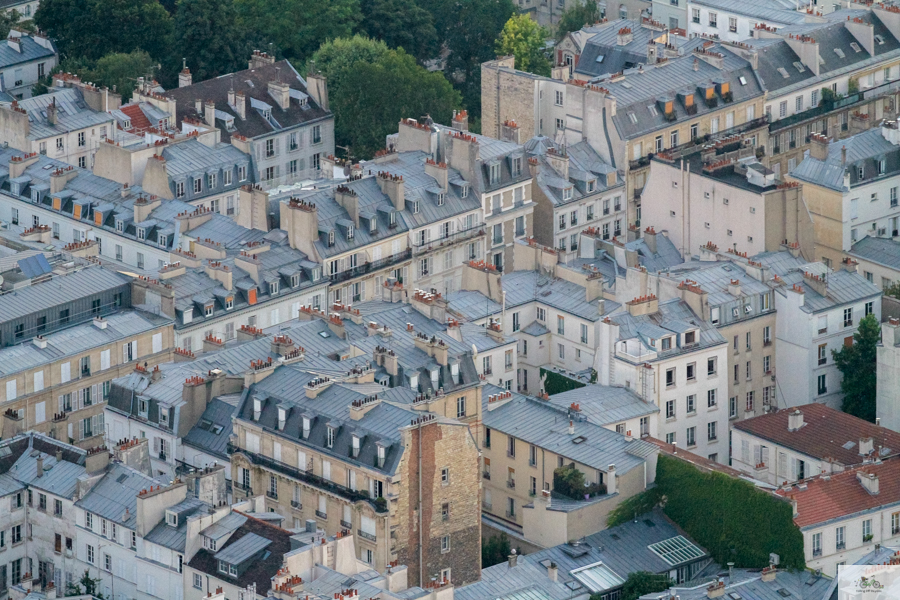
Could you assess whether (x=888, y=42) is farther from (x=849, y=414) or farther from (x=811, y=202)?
(x=849, y=414)

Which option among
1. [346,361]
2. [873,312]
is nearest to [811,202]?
[873,312]

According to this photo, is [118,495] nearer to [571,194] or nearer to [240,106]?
[571,194]

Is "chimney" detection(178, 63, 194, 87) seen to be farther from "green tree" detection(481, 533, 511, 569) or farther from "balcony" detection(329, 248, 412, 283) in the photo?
"green tree" detection(481, 533, 511, 569)

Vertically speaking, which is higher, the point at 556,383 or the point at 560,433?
the point at 560,433

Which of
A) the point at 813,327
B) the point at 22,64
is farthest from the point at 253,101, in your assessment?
the point at 813,327

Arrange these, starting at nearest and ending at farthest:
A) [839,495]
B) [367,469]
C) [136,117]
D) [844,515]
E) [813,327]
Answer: [367,469] < [844,515] < [839,495] < [813,327] < [136,117]

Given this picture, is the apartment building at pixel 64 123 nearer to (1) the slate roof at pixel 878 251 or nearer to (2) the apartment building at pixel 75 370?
(2) the apartment building at pixel 75 370

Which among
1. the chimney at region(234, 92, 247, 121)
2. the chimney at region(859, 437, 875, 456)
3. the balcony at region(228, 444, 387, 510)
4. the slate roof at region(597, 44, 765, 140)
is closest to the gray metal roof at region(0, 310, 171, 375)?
the balcony at region(228, 444, 387, 510)

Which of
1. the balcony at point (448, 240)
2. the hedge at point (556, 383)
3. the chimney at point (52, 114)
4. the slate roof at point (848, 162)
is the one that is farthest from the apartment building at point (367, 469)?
the chimney at point (52, 114)
